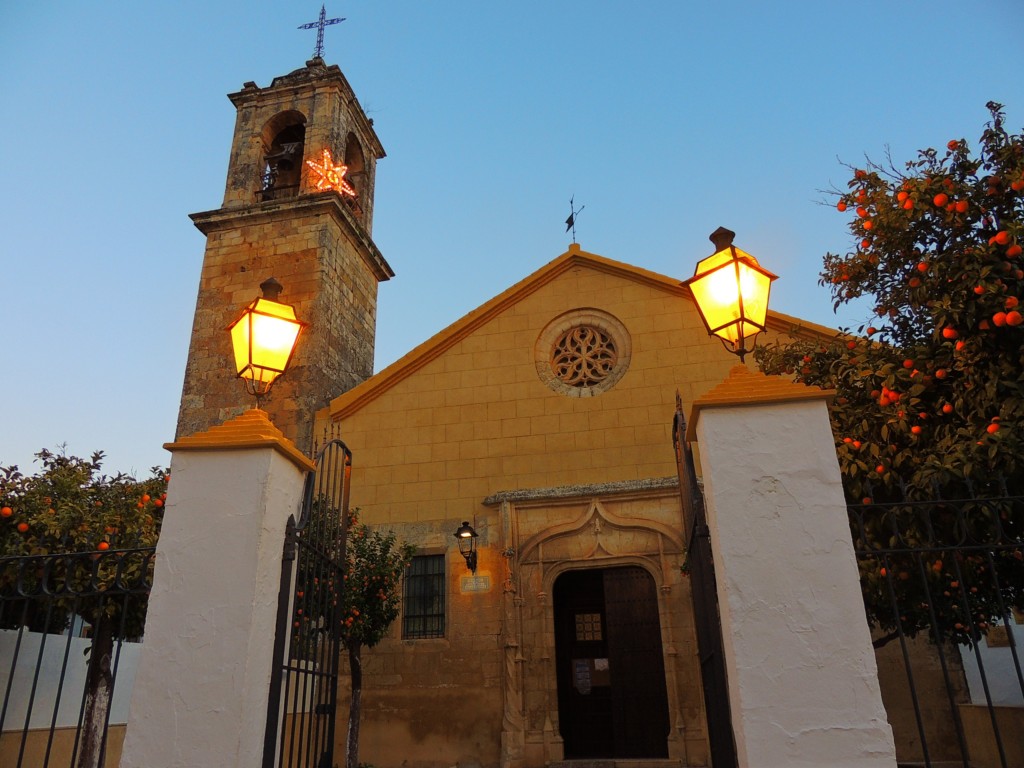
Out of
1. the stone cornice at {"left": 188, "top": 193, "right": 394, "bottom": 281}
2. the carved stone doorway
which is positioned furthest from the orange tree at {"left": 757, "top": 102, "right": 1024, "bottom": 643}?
the stone cornice at {"left": 188, "top": 193, "right": 394, "bottom": 281}

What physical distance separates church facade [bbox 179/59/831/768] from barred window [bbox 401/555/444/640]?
0.03 meters

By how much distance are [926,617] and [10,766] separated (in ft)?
31.7

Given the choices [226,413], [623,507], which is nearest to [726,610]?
[623,507]

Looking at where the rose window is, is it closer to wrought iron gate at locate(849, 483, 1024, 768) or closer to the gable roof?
the gable roof

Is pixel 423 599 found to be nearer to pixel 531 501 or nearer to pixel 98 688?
pixel 531 501

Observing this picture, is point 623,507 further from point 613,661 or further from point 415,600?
point 415,600

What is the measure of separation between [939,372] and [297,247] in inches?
478

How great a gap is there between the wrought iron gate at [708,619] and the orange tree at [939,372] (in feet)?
3.93

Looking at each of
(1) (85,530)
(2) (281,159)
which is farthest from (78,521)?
(2) (281,159)

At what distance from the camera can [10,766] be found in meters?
8.25

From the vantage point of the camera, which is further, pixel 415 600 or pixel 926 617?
pixel 415 600

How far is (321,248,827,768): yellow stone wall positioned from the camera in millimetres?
10469

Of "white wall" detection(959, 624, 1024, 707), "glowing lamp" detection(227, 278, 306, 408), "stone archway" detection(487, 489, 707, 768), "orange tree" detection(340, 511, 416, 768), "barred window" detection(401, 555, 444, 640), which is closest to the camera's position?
"glowing lamp" detection(227, 278, 306, 408)

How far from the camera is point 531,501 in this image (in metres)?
11.3
